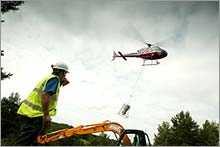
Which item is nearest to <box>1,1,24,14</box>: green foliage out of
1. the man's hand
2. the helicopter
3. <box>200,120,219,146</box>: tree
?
the helicopter

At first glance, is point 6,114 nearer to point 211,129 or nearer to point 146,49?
point 146,49

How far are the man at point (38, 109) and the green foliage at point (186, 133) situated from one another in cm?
3590

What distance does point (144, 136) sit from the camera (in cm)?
552

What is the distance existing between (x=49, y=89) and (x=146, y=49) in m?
14.2

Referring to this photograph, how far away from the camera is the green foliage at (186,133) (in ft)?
129

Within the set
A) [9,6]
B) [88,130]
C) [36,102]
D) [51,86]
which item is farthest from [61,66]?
[9,6]

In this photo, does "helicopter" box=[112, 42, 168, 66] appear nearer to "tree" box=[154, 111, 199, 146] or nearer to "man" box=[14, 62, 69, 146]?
"man" box=[14, 62, 69, 146]

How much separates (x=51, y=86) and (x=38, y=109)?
0.44m

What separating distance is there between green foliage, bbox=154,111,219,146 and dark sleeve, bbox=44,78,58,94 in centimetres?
3604

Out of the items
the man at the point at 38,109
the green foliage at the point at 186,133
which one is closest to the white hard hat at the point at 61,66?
the man at the point at 38,109

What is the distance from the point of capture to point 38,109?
4625 mm

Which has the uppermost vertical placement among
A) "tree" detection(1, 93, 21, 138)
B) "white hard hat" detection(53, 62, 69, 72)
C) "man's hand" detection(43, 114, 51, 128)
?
"tree" detection(1, 93, 21, 138)

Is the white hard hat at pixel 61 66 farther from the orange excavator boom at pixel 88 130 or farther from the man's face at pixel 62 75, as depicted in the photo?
the orange excavator boom at pixel 88 130

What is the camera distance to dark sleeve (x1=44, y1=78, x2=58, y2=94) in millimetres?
4472
